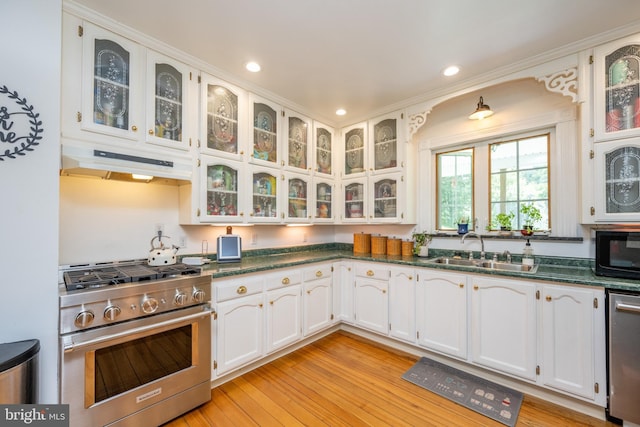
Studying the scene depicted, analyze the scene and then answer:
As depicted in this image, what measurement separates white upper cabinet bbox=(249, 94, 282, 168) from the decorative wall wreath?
1.48 metres

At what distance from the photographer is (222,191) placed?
242 cm

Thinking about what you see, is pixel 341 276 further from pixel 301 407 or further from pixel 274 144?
pixel 274 144

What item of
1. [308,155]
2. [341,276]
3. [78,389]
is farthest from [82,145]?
[341,276]

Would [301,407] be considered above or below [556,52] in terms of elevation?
below

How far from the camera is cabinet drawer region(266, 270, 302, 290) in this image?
2400mm

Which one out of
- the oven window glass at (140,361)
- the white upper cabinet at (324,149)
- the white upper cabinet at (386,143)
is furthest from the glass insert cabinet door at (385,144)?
the oven window glass at (140,361)

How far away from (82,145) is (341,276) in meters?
2.59

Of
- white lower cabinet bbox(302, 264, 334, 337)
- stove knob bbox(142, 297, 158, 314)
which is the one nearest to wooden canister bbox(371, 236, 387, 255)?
white lower cabinet bbox(302, 264, 334, 337)

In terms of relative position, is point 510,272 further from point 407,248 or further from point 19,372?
point 19,372

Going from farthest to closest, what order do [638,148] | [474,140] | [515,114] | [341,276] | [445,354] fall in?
[341,276], [474,140], [515,114], [445,354], [638,148]

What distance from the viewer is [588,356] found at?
1.76 m

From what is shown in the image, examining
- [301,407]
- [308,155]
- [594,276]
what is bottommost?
[301,407]

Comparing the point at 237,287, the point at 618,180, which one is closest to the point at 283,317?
the point at 237,287

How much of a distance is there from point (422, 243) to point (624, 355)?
1.64 meters
